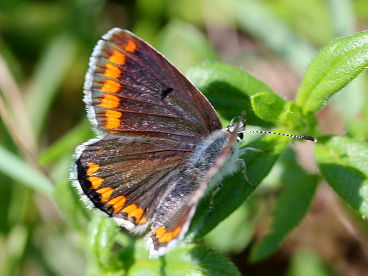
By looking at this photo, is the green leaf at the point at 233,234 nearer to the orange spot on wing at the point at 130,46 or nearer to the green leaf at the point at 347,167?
the green leaf at the point at 347,167

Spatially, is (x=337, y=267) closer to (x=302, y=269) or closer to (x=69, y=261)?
(x=302, y=269)

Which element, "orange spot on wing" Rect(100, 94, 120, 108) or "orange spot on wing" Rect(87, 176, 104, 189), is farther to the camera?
"orange spot on wing" Rect(100, 94, 120, 108)

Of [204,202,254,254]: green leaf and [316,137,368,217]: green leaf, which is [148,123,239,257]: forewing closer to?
[316,137,368,217]: green leaf

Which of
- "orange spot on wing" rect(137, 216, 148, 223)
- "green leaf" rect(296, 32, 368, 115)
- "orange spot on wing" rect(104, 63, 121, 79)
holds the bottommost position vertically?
"orange spot on wing" rect(137, 216, 148, 223)

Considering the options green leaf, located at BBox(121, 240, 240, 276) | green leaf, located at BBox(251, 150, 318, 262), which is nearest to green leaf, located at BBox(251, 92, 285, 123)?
green leaf, located at BBox(251, 150, 318, 262)

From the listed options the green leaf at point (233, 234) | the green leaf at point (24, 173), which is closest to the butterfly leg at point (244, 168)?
the green leaf at point (233, 234)

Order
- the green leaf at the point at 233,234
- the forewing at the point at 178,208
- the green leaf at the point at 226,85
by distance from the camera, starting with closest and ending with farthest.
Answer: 1. the forewing at the point at 178,208
2. the green leaf at the point at 226,85
3. the green leaf at the point at 233,234

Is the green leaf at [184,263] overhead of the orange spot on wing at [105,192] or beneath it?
beneath

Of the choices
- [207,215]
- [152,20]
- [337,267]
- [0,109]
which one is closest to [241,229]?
[337,267]

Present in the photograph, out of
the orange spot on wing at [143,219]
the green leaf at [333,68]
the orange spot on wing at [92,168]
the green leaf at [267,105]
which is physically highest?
the green leaf at [333,68]
